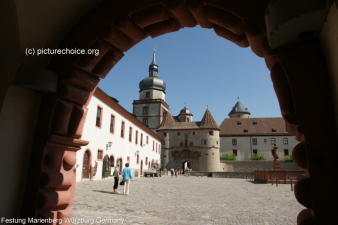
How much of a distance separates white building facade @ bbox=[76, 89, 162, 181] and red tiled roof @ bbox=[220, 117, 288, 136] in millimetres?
39121

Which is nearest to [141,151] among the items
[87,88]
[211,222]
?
[211,222]

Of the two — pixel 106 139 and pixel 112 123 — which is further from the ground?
pixel 112 123

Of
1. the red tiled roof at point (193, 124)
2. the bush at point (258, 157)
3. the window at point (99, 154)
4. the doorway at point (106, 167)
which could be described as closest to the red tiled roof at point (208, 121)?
the red tiled roof at point (193, 124)

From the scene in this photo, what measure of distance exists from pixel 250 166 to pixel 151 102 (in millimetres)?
30167

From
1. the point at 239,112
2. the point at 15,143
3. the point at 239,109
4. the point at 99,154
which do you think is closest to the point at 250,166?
the point at 239,112

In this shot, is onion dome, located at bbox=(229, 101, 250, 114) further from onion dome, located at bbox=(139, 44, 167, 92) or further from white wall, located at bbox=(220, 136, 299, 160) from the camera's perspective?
onion dome, located at bbox=(139, 44, 167, 92)

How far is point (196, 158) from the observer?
196ft

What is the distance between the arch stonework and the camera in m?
1.93

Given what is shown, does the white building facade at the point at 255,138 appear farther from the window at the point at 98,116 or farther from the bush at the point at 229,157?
the window at the point at 98,116

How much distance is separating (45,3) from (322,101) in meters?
3.23

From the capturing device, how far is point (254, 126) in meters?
68.6

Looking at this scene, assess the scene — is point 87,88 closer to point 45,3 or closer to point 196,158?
point 45,3

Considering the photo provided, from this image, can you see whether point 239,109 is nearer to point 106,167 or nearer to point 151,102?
point 151,102

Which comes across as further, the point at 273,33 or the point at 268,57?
the point at 268,57
